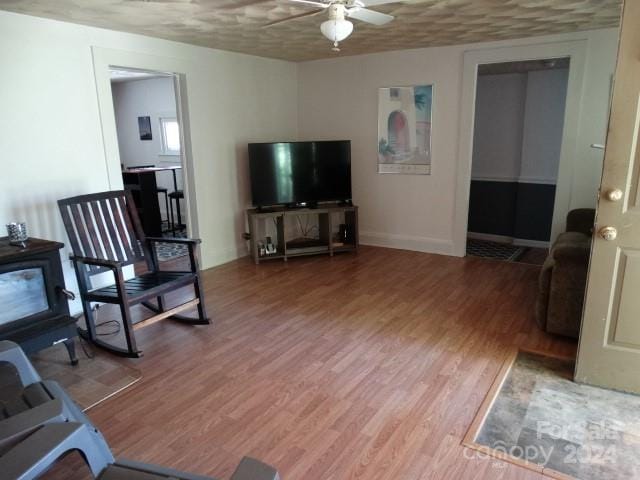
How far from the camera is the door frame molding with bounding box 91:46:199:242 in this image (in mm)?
3572

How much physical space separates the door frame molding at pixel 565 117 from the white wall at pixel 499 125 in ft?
3.99

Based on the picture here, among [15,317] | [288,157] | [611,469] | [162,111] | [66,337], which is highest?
[162,111]

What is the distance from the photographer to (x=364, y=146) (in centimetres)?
A: 537

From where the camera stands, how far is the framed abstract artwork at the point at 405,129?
4.91 meters

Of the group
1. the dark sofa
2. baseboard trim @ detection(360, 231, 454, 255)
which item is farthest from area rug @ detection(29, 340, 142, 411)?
baseboard trim @ detection(360, 231, 454, 255)

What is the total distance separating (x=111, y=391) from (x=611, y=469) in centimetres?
248

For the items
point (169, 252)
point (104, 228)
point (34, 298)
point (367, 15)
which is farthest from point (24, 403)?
point (169, 252)

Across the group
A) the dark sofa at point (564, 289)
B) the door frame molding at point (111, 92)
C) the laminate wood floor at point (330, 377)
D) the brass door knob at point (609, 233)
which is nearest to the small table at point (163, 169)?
the door frame molding at point (111, 92)

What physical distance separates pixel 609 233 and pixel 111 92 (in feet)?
12.7

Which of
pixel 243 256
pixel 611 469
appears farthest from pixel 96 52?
pixel 611 469

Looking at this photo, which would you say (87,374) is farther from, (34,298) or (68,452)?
(68,452)

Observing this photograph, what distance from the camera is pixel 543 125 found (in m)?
5.32

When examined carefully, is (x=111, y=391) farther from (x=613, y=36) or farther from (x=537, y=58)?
(x=613, y=36)

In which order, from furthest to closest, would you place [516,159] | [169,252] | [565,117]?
[516,159]
[169,252]
[565,117]
